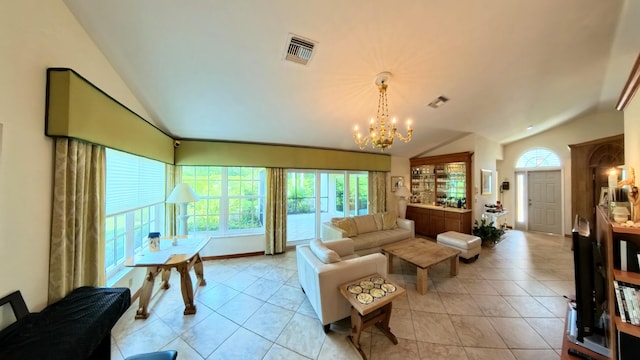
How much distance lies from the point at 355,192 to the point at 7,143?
5.45 meters

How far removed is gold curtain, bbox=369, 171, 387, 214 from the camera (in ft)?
19.2

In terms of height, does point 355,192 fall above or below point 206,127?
below

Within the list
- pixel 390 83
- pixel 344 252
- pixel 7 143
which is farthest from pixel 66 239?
pixel 390 83

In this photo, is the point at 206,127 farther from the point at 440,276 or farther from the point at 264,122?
the point at 440,276

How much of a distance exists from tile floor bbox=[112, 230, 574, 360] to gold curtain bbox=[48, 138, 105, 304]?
892 mm

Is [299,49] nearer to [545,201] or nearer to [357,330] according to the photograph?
[357,330]

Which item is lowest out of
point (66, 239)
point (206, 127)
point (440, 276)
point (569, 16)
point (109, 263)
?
point (440, 276)

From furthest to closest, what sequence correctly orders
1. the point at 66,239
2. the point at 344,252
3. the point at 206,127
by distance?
the point at 206,127
the point at 344,252
the point at 66,239

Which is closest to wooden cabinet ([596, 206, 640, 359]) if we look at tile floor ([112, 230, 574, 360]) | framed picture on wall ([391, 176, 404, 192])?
tile floor ([112, 230, 574, 360])

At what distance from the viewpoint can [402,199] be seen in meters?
6.27

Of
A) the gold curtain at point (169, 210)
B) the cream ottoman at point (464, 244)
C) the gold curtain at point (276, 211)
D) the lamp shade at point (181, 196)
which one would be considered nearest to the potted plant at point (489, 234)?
the cream ottoman at point (464, 244)

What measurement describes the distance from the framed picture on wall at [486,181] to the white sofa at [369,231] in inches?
102

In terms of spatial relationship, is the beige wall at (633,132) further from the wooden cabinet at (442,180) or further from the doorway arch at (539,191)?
the doorway arch at (539,191)

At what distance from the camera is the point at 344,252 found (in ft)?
11.0
